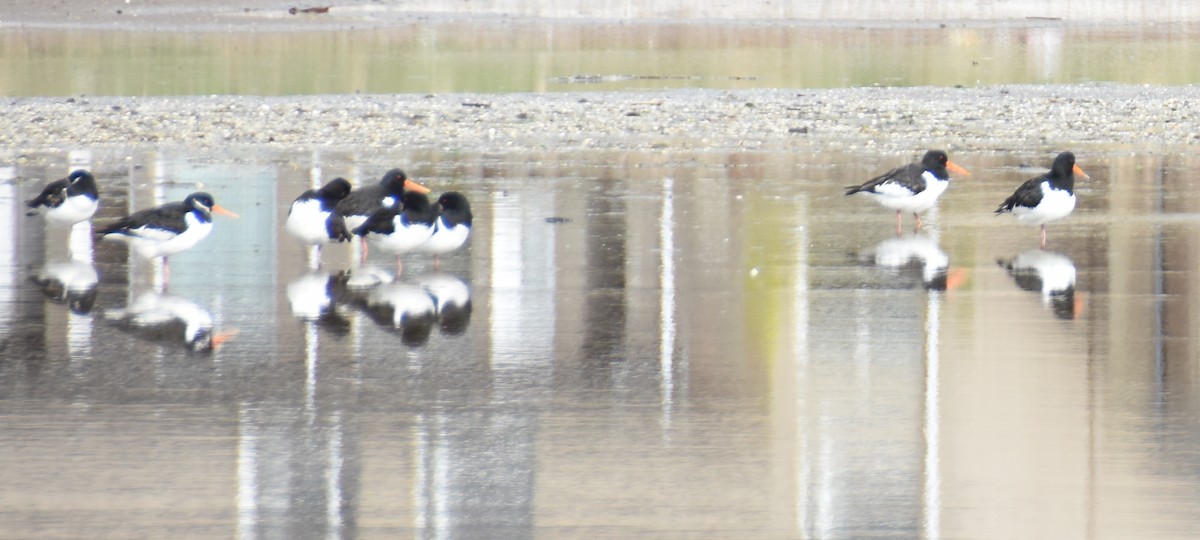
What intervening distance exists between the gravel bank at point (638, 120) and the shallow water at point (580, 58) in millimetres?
3041

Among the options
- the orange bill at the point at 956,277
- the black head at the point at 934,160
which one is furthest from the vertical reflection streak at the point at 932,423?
the black head at the point at 934,160

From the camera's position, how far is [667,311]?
10.8 metres

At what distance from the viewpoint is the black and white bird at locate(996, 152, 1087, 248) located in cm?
1377

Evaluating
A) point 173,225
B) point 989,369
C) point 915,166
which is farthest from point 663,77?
point 989,369

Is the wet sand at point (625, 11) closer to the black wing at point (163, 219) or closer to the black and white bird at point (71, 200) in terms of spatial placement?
the black and white bird at point (71, 200)

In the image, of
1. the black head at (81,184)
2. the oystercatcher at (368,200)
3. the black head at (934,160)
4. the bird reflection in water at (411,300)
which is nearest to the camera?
the bird reflection in water at (411,300)

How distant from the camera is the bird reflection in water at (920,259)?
1191 cm

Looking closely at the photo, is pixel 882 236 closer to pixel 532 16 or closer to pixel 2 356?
pixel 2 356

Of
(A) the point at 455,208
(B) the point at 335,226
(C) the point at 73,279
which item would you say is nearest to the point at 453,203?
(A) the point at 455,208

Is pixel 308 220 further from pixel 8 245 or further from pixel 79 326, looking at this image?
pixel 79 326

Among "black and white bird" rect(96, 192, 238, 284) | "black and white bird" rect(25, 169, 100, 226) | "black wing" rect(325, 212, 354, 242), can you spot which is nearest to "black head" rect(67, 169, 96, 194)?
"black and white bird" rect(25, 169, 100, 226)

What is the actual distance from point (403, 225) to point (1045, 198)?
5.13m

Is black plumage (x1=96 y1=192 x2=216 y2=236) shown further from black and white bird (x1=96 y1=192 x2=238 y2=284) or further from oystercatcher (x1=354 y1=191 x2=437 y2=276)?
oystercatcher (x1=354 y1=191 x2=437 y2=276)

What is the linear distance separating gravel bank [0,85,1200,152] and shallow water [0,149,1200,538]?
25.1ft
